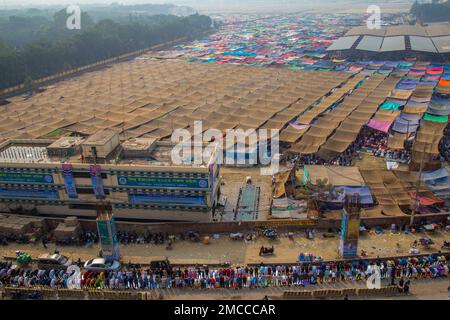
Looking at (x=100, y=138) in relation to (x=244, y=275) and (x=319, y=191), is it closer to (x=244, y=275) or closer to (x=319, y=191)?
(x=244, y=275)

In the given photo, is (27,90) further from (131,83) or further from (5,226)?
(5,226)

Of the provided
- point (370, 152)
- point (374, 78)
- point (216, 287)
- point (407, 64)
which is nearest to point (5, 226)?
point (216, 287)

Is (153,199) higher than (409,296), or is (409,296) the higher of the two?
(153,199)

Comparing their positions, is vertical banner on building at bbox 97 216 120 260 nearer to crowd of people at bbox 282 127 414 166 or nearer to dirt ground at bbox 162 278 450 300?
dirt ground at bbox 162 278 450 300

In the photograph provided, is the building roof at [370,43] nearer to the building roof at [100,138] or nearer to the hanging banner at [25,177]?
the building roof at [100,138]

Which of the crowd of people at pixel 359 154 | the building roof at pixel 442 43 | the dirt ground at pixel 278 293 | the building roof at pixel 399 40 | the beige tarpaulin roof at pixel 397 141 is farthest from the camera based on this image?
the building roof at pixel 399 40

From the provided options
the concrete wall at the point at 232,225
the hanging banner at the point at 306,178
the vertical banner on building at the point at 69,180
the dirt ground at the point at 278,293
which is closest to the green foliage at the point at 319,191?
the hanging banner at the point at 306,178
